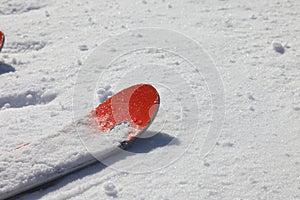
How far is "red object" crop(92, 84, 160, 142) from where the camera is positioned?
2.22 meters

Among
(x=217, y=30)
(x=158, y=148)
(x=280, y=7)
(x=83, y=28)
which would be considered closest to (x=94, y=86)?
(x=158, y=148)

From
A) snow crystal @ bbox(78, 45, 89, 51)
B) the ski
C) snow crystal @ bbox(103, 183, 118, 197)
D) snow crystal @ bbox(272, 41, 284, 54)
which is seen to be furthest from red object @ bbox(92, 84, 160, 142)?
snow crystal @ bbox(272, 41, 284, 54)

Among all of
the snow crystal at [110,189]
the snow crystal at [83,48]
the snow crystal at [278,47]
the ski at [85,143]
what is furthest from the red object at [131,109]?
the snow crystal at [278,47]

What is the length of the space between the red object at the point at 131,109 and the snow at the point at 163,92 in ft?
0.32

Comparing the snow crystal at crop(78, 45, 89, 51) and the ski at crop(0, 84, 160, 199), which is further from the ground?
the snow crystal at crop(78, 45, 89, 51)

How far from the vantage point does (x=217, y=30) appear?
3355mm

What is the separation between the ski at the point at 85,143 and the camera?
1.91 meters

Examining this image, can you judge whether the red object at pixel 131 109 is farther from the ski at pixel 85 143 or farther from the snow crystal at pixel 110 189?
the snow crystal at pixel 110 189

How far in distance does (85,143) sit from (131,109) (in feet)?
1.13

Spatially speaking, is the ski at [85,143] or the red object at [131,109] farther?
the red object at [131,109]

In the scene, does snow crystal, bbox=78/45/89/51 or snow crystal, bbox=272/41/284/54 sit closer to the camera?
snow crystal, bbox=272/41/284/54

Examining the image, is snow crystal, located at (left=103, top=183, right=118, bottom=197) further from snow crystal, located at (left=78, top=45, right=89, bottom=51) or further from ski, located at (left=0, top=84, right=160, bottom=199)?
snow crystal, located at (left=78, top=45, right=89, bottom=51)

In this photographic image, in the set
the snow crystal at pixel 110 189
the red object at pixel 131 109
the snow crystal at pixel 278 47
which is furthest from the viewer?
the snow crystal at pixel 278 47

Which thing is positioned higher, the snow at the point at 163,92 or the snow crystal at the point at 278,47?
the snow crystal at the point at 278,47
